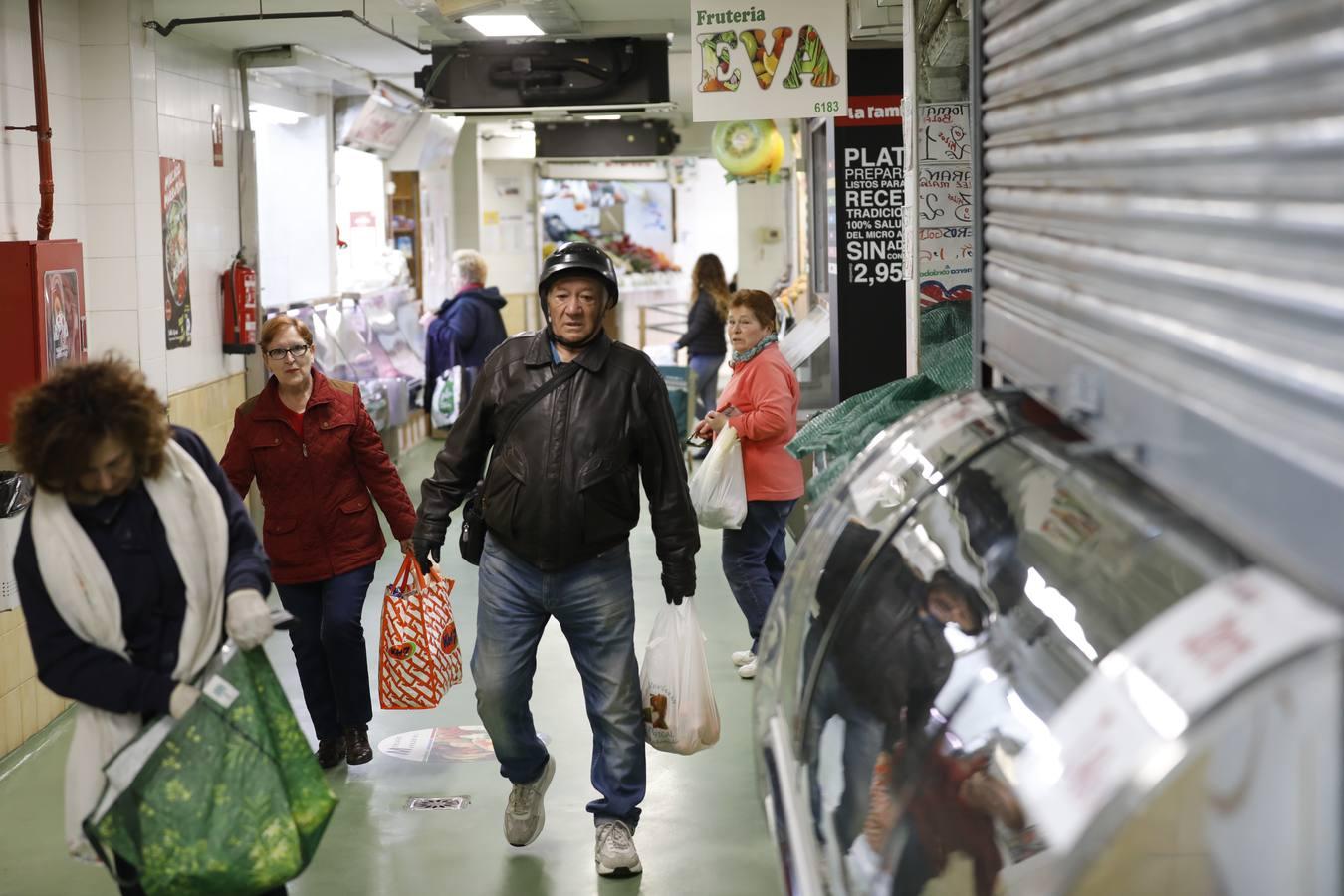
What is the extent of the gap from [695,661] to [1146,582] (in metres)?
2.21

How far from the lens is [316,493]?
16.6 feet

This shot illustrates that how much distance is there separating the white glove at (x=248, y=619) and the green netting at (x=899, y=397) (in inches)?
69.9

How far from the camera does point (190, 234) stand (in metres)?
8.47

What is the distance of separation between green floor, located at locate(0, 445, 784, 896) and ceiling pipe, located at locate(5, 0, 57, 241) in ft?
6.66

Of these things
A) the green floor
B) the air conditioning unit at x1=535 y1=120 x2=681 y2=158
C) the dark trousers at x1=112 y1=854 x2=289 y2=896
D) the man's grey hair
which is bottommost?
the green floor

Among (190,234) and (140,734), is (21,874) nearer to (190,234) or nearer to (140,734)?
(140,734)

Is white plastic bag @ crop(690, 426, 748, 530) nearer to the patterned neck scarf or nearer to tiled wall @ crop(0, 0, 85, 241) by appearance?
the patterned neck scarf

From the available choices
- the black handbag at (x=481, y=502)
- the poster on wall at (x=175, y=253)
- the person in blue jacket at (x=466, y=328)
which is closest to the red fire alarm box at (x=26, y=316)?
the black handbag at (x=481, y=502)

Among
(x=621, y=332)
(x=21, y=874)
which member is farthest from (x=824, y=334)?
(x=621, y=332)

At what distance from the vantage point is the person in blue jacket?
10.6 m

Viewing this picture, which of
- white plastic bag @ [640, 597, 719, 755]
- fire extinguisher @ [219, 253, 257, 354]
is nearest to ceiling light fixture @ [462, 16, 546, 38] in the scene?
fire extinguisher @ [219, 253, 257, 354]

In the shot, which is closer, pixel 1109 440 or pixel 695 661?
pixel 1109 440

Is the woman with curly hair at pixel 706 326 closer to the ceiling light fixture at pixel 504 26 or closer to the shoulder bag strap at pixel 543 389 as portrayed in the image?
the ceiling light fixture at pixel 504 26

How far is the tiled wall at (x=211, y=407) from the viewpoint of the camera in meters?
8.13
